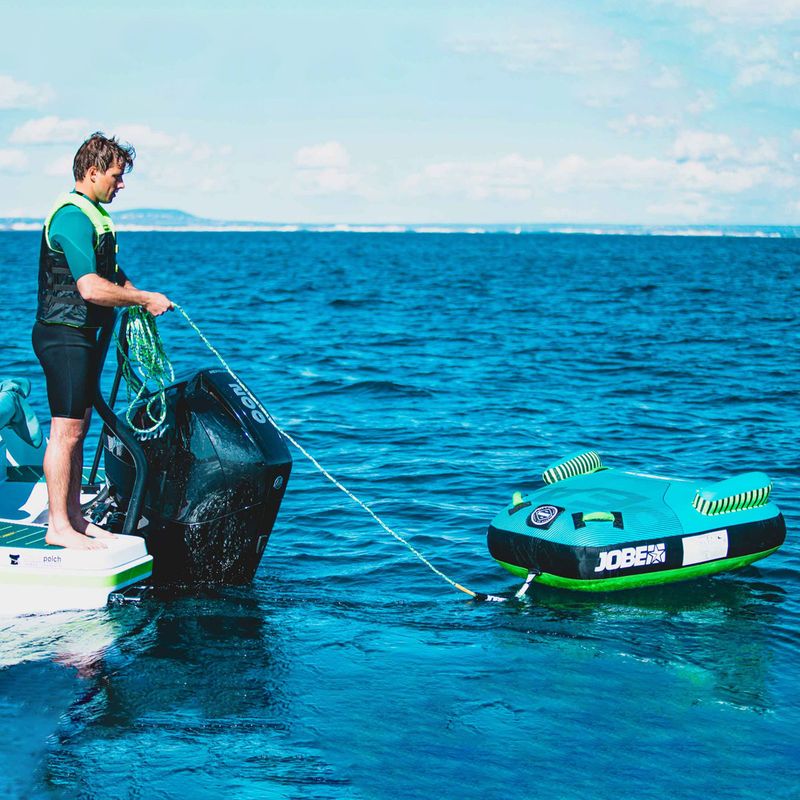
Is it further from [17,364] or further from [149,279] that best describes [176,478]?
[149,279]

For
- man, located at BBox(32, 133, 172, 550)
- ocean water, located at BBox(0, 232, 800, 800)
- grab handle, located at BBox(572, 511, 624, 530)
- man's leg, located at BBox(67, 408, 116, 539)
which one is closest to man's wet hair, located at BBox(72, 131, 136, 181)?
man, located at BBox(32, 133, 172, 550)

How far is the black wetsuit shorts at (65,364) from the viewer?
595cm

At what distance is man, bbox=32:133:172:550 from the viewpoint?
5859 millimetres

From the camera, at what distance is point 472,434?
512 inches

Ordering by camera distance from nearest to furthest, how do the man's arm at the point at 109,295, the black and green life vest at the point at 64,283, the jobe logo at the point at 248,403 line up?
the man's arm at the point at 109,295 < the black and green life vest at the point at 64,283 < the jobe logo at the point at 248,403

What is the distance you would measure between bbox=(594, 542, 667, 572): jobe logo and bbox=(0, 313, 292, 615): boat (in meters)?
2.11

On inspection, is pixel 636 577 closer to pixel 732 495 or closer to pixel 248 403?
pixel 732 495

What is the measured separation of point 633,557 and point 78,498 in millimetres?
3513

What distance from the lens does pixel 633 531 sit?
698 centimetres

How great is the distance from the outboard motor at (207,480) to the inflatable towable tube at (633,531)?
5.69ft

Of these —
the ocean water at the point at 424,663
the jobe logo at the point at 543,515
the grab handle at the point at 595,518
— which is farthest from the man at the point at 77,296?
the grab handle at the point at 595,518

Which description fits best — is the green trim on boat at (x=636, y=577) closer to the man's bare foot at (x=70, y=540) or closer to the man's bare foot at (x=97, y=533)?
the man's bare foot at (x=97, y=533)

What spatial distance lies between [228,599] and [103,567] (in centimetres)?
99

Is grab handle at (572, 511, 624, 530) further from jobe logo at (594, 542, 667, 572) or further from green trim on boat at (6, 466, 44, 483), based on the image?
green trim on boat at (6, 466, 44, 483)
